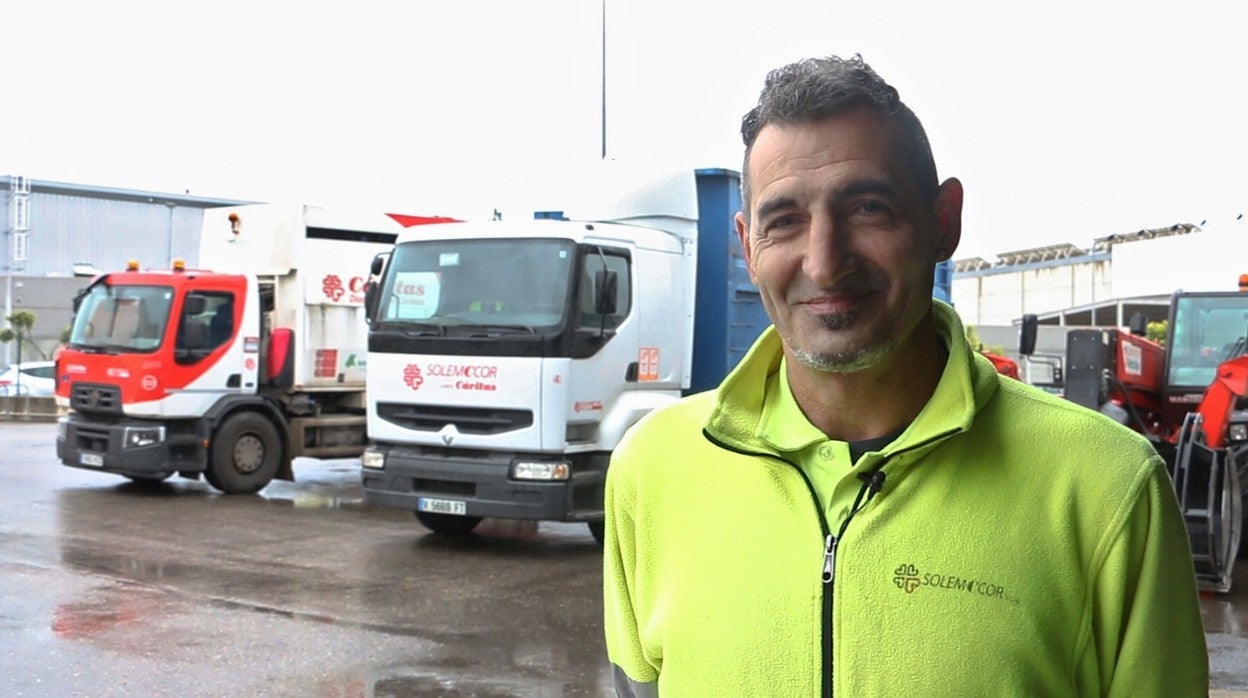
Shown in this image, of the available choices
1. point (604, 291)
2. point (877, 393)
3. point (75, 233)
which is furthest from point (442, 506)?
point (75, 233)

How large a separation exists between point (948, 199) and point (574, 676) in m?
5.89

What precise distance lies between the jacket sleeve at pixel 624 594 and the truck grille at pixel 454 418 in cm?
884

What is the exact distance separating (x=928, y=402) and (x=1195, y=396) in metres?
12.1

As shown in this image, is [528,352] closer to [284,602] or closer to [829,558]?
[284,602]

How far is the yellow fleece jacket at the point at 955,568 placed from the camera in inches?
63.2

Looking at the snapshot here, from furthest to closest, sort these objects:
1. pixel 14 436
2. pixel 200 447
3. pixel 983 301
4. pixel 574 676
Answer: pixel 983 301
pixel 14 436
pixel 200 447
pixel 574 676

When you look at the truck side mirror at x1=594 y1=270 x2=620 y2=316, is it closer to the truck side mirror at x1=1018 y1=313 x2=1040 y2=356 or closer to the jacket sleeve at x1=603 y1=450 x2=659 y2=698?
the truck side mirror at x1=1018 y1=313 x2=1040 y2=356

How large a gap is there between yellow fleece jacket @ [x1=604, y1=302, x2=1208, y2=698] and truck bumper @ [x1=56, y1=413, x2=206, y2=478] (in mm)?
13841

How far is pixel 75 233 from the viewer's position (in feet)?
171

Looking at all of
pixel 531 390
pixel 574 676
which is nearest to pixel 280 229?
pixel 531 390

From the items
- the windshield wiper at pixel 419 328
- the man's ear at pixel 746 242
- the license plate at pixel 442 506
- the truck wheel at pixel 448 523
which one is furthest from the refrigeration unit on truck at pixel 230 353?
Result: the man's ear at pixel 746 242

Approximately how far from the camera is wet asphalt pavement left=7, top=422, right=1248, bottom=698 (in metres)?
7.23

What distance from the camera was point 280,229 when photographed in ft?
50.8

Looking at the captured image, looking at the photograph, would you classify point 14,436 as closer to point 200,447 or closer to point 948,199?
point 200,447
